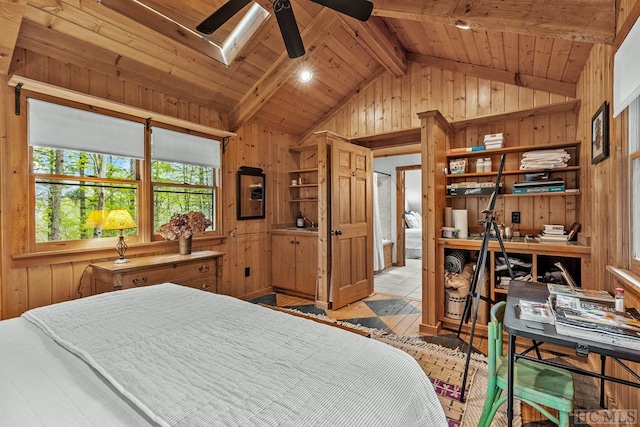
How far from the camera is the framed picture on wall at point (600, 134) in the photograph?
194 cm

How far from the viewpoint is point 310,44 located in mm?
3174

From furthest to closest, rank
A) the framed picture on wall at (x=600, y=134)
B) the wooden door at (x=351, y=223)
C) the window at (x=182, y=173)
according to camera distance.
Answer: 1. the wooden door at (x=351, y=223)
2. the window at (x=182, y=173)
3. the framed picture on wall at (x=600, y=134)

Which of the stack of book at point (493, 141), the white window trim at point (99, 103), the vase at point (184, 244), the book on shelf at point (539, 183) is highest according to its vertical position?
the white window trim at point (99, 103)

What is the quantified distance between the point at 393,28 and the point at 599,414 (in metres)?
Result: 3.66

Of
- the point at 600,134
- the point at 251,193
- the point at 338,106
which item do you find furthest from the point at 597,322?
the point at 338,106

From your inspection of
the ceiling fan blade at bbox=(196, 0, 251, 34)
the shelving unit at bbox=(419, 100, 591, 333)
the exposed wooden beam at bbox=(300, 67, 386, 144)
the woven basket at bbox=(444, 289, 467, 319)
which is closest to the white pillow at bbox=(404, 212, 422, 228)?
the exposed wooden beam at bbox=(300, 67, 386, 144)

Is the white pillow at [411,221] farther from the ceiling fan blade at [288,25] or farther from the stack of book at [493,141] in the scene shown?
the ceiling fan blade at [288,25]

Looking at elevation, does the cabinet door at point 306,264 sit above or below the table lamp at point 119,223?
below

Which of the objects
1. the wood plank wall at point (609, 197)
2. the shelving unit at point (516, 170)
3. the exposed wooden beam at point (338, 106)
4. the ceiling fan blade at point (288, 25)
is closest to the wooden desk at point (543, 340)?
the wood plank wall at point (609, 197)

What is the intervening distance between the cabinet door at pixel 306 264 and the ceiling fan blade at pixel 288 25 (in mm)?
2527

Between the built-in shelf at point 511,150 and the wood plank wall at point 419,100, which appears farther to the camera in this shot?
the wood plank wall at point 419,100

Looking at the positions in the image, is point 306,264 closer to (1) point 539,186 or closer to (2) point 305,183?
(2) point 305,183

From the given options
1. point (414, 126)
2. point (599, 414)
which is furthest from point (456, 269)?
point (414, 126)

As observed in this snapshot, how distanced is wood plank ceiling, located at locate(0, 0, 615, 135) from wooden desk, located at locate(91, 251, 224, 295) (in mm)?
1661
